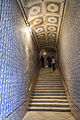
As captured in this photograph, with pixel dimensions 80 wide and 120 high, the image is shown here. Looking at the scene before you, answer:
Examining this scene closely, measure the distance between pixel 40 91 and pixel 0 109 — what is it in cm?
423

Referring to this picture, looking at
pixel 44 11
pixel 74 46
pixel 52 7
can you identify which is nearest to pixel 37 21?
pixel 44 11

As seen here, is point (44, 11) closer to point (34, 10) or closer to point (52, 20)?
point (34, 10)

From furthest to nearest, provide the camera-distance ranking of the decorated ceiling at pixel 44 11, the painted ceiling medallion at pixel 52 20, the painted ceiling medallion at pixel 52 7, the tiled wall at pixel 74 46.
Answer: the painted ceiling medallion at pixel 52 20 < the painted ceiling medallion at pixel 52 7 < the decorated ceiling at pixel 44 11 < the tiled wall at pixel 74 46

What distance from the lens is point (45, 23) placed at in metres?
6.36

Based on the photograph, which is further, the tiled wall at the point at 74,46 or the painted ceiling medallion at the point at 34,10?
the painted ceiling medallion at the point at 34,10

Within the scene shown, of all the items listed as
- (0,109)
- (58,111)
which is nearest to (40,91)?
(58,111)

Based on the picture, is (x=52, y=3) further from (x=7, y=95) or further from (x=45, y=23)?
(x=7, y=95)

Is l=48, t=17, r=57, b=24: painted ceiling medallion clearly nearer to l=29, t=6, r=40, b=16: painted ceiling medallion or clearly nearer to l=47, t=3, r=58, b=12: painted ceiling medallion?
l=47, t=3, r=58, b=12: painted ceiling medallion

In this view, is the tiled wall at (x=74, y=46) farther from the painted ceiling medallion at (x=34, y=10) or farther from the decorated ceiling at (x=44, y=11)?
the painted ceiling medallion at (x=34, y=10)

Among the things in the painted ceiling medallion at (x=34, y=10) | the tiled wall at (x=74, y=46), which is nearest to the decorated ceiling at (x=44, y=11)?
the painted ceiling medallion at (x=34, y=10)

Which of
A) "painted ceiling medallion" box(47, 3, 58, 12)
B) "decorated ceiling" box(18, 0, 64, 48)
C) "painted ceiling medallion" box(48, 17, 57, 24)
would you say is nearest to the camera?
"decorated ceiling" box(18, 0, 64, 48)

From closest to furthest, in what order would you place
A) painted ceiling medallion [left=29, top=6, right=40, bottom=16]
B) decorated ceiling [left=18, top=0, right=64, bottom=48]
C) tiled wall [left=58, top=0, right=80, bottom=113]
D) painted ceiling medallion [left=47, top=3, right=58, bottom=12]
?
tiled wall [left=58, top=0, right=80, bottom=113], decorated ceiling [left=18, top=0, right=64, bottom=48], painted ceiling medallion [left=47, top=3, right=58, bottom=12], painted ceiling medallion [left=29, top=6, right=40, bottom=16]

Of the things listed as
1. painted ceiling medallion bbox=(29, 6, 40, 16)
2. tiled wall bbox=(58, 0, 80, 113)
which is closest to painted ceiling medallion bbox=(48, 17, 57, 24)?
painted ceiling medallion bbox=(29, 6, 40, 16)

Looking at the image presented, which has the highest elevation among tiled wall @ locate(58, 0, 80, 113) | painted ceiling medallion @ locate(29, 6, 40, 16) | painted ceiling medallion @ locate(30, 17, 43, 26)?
painted ceiling medallion @ locate(29, 6, 40, 16)
